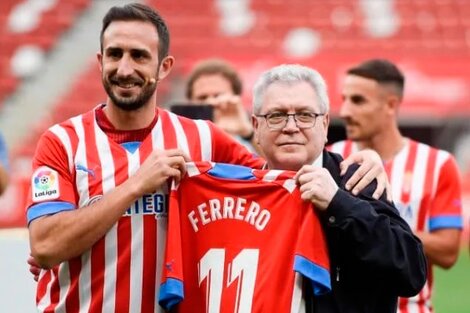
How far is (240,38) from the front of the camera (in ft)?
47.4

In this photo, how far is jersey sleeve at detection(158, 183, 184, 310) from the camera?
3381mm

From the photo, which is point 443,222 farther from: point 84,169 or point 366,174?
point 84,169

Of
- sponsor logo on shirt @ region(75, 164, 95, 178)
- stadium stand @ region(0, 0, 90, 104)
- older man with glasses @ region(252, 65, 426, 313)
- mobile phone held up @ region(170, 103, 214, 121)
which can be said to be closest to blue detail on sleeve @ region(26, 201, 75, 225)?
sponsor logo on shirt @ region(75, 164, 95, 178)

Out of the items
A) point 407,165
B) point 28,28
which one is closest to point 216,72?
point 407,165

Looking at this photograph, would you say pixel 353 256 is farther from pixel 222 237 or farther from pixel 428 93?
pixel 428 93

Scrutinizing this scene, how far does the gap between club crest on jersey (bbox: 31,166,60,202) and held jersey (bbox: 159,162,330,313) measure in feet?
1.13

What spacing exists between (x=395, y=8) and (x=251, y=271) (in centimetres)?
1188

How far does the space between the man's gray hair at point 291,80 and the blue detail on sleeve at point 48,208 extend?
0.64 meters

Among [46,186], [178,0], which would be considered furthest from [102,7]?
[46,186]

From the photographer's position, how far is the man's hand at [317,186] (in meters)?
3.28

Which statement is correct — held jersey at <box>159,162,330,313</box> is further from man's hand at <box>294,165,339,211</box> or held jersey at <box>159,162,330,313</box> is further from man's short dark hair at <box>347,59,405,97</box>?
man's short dark hair at <box>347,59,405,97</box>

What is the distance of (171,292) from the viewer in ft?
11.1

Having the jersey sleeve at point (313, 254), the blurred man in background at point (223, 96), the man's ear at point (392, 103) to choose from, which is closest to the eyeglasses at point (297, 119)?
the jersey sleeve at point (313, 254)

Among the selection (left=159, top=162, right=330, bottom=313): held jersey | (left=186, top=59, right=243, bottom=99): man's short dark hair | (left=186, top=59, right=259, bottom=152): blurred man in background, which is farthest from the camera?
(left=186, top=59, right=243, bottom=99): man's short dark hair
